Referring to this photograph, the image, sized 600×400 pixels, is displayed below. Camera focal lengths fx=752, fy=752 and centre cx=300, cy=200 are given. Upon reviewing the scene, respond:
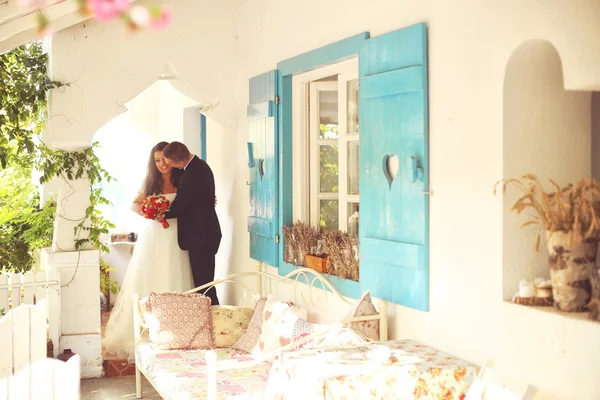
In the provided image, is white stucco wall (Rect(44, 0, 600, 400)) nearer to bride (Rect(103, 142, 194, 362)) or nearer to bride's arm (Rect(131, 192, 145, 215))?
bride (Rect(103, 142, 194, 362))

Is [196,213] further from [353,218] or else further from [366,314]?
[366,314]

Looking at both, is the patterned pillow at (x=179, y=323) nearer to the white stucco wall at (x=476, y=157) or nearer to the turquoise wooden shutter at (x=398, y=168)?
the white stucco wall at (x=476, y=157)

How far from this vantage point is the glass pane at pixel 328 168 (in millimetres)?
5750

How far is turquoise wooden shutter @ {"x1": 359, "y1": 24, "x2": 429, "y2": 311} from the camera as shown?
3.93 metres

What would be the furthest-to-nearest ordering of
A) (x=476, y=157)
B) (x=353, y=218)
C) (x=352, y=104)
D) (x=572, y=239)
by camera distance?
(x=352, y=104), (x=353, y=218), (x=476, y=157), (x=572, y=239)

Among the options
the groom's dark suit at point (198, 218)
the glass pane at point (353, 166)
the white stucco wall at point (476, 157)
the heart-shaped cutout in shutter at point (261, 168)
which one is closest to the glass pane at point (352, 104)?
the glass pane at point (353, 166)

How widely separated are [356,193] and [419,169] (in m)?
1.30

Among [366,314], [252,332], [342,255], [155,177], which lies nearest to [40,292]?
[155,177]

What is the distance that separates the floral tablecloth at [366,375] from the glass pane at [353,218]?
1.42 metres

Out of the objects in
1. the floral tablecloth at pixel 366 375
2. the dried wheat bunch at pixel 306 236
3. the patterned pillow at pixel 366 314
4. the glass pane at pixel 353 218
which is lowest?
the floral tablecloth at pixel 366 375

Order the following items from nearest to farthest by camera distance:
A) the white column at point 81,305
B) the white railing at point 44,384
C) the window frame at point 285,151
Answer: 1. the white railing at point 44,384
2. the window frame at point 285,151
3. the white column at point 81,305

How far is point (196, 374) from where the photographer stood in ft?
16.1

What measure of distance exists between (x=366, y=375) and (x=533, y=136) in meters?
1.31

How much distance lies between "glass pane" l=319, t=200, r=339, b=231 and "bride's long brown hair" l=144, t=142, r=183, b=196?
2053 mm
